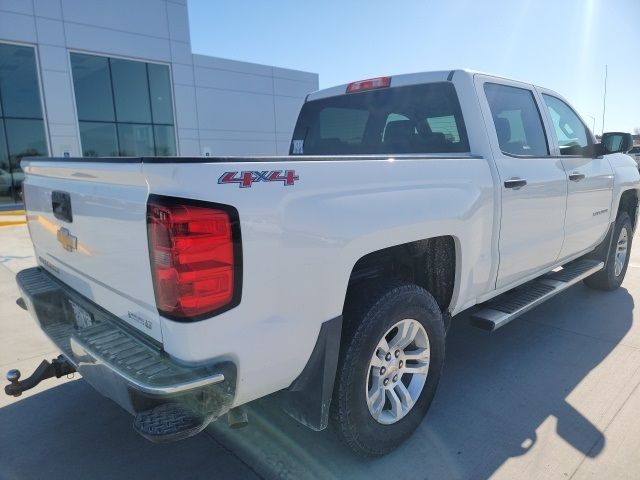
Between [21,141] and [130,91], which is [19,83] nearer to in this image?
[21,141]

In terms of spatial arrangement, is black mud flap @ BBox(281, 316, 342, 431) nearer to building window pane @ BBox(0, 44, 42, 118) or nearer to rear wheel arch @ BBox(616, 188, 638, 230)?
rear wheel arch @ BBox(616, 188, 638, 230)

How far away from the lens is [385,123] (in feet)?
11.6

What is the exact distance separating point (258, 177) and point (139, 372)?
846 mm

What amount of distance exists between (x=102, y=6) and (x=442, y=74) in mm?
16636

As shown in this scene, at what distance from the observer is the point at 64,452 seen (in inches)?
99.8

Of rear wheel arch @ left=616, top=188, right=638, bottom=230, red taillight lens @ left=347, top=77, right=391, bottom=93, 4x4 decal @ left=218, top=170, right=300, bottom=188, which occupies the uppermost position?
red taillight lens @ left=347, top=77, right=391, bottom=93

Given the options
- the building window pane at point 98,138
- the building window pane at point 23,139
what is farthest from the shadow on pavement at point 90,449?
the building window pane at point 98,138

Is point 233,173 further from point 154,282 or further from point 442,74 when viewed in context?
point 442,74

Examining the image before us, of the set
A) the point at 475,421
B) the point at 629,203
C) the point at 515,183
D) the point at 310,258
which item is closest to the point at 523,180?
the point at 515,183

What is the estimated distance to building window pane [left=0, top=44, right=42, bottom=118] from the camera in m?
14.4

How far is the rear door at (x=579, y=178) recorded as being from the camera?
377 cm

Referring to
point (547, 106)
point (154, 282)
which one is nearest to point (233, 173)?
point (154, 282)

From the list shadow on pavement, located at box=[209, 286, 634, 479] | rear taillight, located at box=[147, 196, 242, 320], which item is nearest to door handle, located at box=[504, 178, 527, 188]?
shadow on pavement, located at box=[209, 286, 634, 479]

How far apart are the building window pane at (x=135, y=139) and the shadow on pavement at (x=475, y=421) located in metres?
16.1
